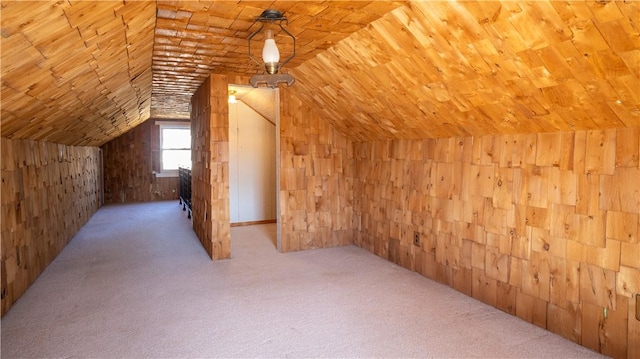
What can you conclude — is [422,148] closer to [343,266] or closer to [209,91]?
[343,266]

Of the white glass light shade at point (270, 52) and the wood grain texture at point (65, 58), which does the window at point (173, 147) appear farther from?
the white glass light shade at point (270, 52)

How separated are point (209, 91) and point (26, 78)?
7.48ft

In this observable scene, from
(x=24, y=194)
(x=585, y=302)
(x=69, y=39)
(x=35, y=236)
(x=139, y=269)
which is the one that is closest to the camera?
(x=69, y=39)

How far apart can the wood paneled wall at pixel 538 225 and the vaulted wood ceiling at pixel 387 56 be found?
0.17 metres

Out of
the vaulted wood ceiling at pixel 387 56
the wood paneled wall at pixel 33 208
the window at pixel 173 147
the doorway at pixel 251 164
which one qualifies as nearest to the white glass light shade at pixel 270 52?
the vaulted wood ceiling at pixel 387 56

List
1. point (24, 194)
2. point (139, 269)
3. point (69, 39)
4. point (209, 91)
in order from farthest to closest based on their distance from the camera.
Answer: point (209, 91) → point (139, 269) → point (24, 194) → point (69, 39)

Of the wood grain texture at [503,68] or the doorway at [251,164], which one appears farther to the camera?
the doorway at [251,164]

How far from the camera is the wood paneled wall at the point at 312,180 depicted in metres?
4.60

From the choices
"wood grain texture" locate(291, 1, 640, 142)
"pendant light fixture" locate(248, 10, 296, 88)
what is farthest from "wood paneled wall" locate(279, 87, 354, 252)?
"pendant light fixture" locate(248, 10, 296, 88)

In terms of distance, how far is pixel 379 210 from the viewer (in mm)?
4395

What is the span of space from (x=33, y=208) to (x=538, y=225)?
4.08 metres

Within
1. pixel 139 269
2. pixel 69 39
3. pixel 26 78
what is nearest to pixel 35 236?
pixel 139 269

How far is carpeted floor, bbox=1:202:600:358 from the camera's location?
2.38 meters

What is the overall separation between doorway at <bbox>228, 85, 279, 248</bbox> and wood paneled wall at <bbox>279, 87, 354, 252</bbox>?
1661 millimetres
